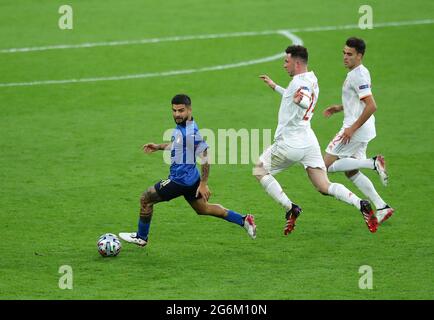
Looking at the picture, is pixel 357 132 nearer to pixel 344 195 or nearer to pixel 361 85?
pixel 361 85

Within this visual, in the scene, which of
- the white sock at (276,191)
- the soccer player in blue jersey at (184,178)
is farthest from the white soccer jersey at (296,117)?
the soccer player in blue jersey at (184,178)

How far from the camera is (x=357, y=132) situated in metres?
12.7

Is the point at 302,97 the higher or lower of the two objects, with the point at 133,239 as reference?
higher

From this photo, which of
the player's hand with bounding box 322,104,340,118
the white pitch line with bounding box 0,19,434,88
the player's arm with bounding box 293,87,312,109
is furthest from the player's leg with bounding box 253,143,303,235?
the white pitch line with bounding box 0,19,434,88

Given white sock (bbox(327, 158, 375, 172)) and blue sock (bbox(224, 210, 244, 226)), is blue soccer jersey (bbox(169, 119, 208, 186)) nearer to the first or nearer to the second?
blue sock (bbox(224, 210, 244, 226))

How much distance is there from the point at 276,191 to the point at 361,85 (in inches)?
68.5

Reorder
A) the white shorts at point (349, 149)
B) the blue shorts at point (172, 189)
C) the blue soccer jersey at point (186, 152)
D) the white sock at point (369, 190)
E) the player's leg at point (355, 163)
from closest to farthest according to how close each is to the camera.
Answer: the blue soccer jersey at point (186, 152)
the blue shorts at point (172, 189)
the white sock at point (369, 190)
the player's leg at point (355, 163)
the white shorts at point (349, 149)

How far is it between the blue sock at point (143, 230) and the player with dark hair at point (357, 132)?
2710 millimetres

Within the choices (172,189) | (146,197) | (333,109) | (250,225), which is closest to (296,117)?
(333,109)

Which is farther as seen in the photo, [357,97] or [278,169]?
[357,97]

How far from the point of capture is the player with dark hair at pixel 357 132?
1227cm

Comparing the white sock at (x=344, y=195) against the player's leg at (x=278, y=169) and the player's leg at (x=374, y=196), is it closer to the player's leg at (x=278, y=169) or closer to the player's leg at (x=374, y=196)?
the player's leg at (x=278, y=169)

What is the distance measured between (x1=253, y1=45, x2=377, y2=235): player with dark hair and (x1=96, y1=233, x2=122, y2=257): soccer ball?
6.81 feet

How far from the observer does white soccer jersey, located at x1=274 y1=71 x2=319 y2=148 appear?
467 inches
